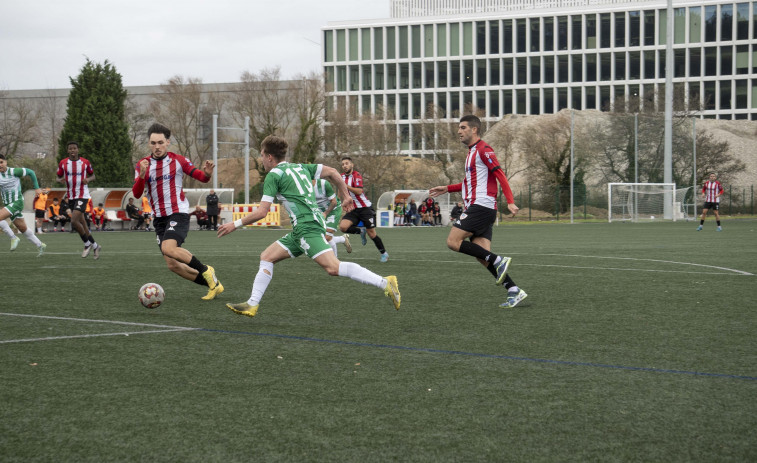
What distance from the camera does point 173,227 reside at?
367 inches

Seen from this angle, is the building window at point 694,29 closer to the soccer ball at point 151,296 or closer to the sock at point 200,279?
the sock at point 200,279

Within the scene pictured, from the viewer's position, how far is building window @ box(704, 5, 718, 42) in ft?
263

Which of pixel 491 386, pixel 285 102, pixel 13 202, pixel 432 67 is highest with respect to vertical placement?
pixel 432 67

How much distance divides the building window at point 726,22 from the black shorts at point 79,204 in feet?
252

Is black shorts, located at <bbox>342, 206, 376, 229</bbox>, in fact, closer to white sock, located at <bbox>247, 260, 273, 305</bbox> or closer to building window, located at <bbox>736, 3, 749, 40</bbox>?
white sock, located at <bbox>247, 260, 273, 305</bbox>

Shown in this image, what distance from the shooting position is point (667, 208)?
42.6m

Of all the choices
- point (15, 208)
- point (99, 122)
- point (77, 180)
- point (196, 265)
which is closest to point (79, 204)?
point (77, 180)

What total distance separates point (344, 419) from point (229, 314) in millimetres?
4021

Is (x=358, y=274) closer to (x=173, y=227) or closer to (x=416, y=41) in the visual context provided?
(x=173, y=227)

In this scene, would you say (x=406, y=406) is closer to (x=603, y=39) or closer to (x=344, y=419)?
(x=344, y=419)

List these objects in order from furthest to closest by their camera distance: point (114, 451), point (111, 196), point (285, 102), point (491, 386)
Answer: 1. point (285, 102)
2. point (111, 196)
3. point (491, 386)
4. point (114, 451)

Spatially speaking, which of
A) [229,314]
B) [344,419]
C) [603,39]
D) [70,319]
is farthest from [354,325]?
[603,39]

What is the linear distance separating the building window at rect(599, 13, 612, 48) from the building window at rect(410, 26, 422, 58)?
715 inches

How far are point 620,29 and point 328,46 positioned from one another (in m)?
30.0
